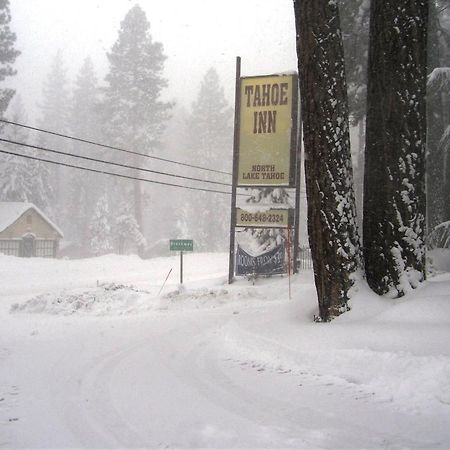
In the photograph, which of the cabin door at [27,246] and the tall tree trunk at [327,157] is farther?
the cabin door at [27,246]

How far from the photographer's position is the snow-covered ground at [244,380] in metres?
3.77

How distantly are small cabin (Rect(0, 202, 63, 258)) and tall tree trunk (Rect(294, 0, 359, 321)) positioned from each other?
3527cm

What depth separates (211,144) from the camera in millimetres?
54625

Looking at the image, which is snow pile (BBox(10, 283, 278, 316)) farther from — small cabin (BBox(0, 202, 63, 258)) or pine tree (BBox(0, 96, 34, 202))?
pine tree (BBox(0, 96, 34, 202))

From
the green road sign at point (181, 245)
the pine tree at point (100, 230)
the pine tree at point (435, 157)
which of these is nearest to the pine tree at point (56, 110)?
the pine tree at point (100, 230)

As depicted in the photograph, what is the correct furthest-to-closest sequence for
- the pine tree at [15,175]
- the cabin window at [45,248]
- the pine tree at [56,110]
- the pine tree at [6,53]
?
the pine tree at [56,110]
the pine tree at [15,175]
the cabin window at [45,248]
the pine tree at [6,53]

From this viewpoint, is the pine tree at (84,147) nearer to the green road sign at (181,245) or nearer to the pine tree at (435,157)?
the green road sign at (181,245)

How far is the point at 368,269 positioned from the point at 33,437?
495 centimetres

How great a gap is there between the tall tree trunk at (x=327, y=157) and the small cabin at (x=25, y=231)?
3527 centimetres

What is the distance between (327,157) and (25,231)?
37.5 m

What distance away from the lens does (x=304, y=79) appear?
6836 millimetres

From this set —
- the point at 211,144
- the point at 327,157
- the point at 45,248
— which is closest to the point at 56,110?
the point at 211,144

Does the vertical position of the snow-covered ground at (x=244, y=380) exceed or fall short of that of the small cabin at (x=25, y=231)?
it falls short

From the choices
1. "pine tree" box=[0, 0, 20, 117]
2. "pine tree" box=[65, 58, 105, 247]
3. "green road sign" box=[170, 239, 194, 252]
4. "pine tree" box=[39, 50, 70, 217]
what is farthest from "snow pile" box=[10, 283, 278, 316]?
"pine tree" box=[39, 50, 70, 217]
